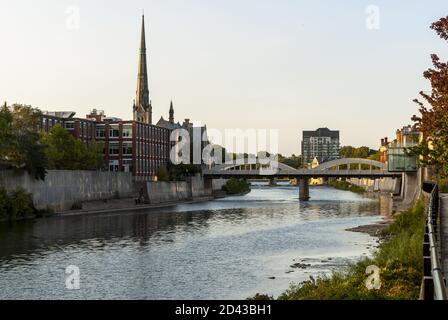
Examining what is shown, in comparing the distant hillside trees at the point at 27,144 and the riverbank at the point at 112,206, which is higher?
the distant hillside trees at the point at 27,144

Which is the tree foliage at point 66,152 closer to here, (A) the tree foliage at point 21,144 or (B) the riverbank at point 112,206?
(B) the riverbank at point 112,206

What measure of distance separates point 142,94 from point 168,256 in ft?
436

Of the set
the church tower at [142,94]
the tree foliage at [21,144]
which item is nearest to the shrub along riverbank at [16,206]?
the tree foliage at [21,144]

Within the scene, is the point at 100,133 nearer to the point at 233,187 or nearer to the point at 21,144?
the point at 21,144

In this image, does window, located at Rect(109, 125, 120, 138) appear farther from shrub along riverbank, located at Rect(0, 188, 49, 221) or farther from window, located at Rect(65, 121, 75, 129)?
shrub along riverbank, located at Rect(0, 188, 49, 221)

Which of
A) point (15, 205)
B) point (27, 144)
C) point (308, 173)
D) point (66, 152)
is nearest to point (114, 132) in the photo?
point (66, 152)

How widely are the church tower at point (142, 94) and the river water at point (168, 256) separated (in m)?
96.0

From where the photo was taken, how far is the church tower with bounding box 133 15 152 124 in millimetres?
170200

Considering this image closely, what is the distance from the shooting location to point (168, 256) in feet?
147

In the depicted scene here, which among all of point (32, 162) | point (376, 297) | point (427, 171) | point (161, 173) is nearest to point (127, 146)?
point (161, 173)

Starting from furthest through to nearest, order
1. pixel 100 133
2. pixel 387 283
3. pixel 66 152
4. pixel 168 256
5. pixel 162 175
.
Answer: pixel 162 175
pixel 100 133
pixel 66 152
pixel 168 256
pixel 387 283

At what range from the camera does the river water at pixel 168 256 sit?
105ft

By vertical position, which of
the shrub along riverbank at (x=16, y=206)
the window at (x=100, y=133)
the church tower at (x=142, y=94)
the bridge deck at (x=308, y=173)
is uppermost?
the church tower at (x=142, y=94)

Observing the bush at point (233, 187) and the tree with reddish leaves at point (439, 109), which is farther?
the bush at point (233, 187)
